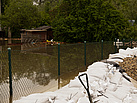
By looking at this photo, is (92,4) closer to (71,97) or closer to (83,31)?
(83,31)

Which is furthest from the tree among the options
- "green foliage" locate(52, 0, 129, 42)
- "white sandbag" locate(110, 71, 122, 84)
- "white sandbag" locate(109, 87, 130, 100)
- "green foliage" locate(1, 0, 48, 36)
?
"white sandbag" locate(109, 87, 130, 100)

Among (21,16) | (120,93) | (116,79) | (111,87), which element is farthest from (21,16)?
(120,93)

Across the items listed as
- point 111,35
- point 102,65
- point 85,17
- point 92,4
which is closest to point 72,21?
point 85,17

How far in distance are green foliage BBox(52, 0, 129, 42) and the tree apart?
32.4 ft

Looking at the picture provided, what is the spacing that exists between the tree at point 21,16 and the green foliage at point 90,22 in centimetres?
986

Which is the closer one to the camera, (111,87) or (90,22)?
(111,87)

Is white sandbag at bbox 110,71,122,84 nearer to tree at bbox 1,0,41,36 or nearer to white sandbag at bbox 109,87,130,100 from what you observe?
white sandbag at bbox 109,87,130,100

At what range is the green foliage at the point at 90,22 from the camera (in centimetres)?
2461

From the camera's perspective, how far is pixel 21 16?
35219mm

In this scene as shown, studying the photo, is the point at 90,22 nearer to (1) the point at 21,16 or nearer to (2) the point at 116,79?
(1) the point at 21,16

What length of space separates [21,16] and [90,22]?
1459cm

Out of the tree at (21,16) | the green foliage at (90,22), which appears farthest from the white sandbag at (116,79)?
the tree at (21,16)

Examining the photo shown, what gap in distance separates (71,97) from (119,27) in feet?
73.2

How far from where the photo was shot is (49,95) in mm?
3566
